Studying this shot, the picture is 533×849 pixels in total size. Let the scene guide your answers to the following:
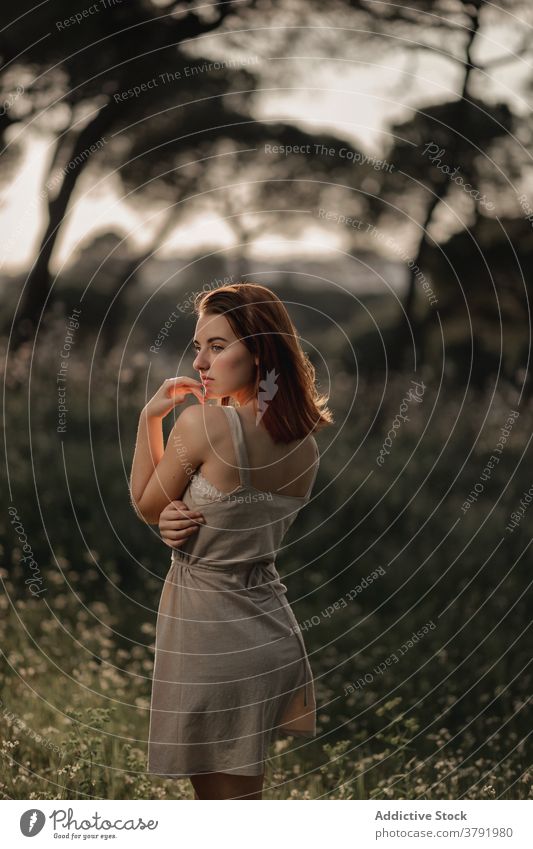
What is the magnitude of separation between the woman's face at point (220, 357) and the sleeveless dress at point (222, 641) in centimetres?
18

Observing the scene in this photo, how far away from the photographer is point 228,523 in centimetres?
317

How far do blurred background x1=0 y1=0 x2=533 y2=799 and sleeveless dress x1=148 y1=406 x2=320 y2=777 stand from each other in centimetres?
134

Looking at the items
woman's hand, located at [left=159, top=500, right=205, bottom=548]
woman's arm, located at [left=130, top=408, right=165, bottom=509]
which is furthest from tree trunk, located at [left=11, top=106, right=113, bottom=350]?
woman's hand, located at [left=159, top=500, right=205, bottom=548]

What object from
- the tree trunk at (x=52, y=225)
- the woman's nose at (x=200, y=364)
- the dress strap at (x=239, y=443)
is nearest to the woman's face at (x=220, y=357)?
the woman's nose at (x=200, y=364)

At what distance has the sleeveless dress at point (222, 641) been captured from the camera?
3.17m

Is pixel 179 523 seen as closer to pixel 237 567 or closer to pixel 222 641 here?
pixel 237 567

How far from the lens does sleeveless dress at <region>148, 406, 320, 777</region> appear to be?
10.4ft

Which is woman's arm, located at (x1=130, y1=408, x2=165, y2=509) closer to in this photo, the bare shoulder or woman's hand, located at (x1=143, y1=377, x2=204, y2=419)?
woman's hand, located at (x1=143, y1=377, x2=204, y2=419)

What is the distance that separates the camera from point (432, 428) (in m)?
7.80

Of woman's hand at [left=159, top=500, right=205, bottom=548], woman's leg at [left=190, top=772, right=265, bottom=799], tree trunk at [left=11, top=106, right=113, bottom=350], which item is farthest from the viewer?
tree trunk at [left=11, top=106, right=113, bottom=350]

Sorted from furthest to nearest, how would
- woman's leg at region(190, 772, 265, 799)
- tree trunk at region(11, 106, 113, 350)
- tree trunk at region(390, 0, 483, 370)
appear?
tree trunk at region(11, 106, 113, 350)
tree trunk at region(390, 0, 483, 370)
woman's leg at region(190, 772, 265, 799)

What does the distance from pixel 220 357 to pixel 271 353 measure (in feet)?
0.51

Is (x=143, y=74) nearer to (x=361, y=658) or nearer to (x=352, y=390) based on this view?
(x=352, y=390)

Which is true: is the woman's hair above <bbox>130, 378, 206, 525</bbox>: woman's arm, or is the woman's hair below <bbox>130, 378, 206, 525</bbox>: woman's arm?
above
